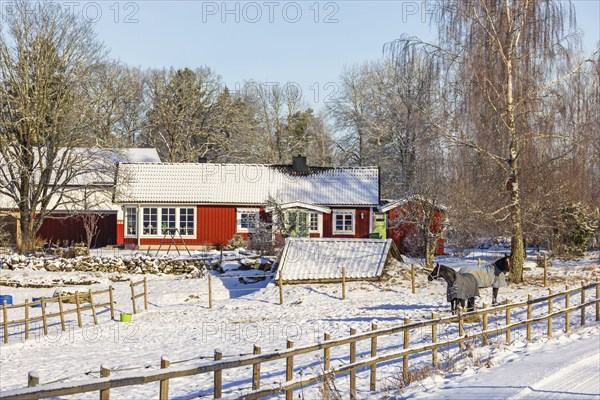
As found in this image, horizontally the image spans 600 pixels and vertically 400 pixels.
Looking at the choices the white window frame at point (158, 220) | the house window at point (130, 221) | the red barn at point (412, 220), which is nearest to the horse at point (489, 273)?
the red barn at point (412, 220)

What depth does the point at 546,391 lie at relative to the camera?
934 centimetres

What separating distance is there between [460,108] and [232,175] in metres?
19.7

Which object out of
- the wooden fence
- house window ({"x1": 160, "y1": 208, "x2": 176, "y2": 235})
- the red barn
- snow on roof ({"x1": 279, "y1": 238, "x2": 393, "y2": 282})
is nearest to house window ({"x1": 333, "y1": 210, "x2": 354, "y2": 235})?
the red barn

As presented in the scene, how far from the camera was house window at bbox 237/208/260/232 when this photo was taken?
1491 inches

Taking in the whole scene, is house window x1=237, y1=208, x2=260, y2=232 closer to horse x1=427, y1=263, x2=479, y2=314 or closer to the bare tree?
the bare tree

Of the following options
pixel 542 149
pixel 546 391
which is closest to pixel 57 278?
pixel 542 149

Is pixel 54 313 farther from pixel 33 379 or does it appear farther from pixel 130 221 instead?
pixel 130 221

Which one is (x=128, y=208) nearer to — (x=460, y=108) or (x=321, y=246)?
(x=321, y=246)

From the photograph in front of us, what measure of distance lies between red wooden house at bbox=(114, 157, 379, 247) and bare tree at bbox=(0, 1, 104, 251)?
12.3ft

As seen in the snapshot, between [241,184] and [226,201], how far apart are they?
2.05m

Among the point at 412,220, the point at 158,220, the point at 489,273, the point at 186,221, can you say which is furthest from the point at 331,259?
the point at 158,220

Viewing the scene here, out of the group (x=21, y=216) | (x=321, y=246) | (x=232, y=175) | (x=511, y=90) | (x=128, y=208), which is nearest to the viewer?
(x=511, y=90)

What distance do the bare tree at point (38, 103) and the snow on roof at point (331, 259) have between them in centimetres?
1307

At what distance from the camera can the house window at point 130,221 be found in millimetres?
37625
